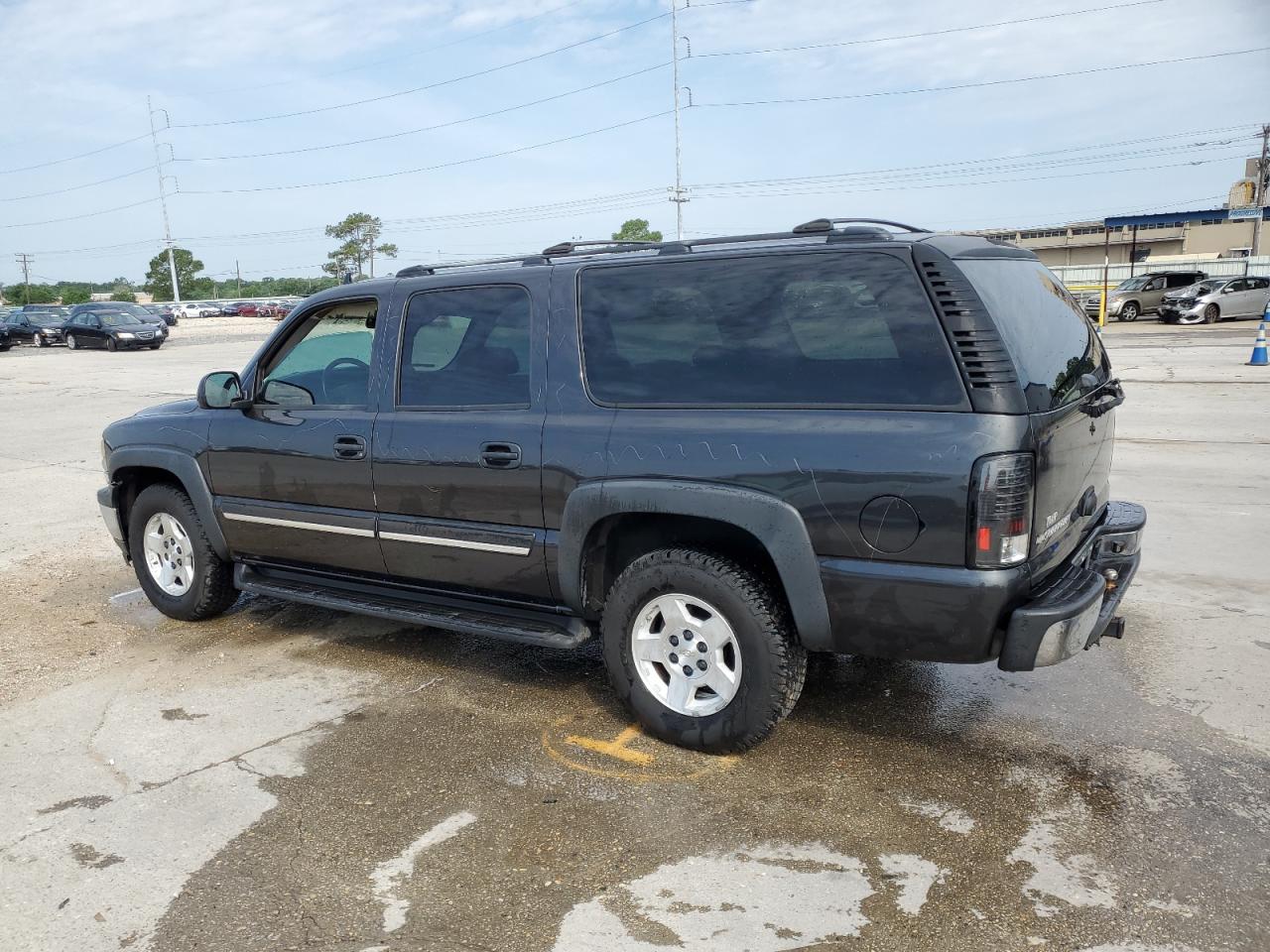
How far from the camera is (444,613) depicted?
14.6 ft

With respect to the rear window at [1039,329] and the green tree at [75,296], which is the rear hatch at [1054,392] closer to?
the rear window at [1039,329]

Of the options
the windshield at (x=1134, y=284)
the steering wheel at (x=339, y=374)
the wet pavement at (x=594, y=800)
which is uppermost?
the windshield at (x=1134, y=284)

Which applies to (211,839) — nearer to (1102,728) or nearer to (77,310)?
(1102,728)

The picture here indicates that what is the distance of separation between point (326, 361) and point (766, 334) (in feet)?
7.51

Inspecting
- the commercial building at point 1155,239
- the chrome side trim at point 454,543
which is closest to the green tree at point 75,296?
the commercial building at point 1155,239

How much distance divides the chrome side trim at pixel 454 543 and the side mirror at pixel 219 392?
1.18m

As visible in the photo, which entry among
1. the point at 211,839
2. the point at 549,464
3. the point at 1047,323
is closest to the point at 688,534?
the point at 549,464

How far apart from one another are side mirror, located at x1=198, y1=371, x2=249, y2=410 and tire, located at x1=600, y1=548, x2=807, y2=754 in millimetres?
2337

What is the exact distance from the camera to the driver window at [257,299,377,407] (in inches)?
186

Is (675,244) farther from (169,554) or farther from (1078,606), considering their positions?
(169,554)

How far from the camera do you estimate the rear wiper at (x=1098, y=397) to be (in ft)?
12.1

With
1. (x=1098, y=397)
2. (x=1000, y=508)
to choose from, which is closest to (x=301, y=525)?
(x=1000, y=508)

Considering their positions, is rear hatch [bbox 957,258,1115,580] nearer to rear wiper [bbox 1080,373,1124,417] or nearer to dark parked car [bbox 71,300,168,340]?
rear wiper [bbox 1080,373,1124,417]

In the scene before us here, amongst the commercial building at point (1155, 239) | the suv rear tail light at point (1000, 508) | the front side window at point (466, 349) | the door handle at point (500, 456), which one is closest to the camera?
the suv rear tail light at point (1000, 508)
